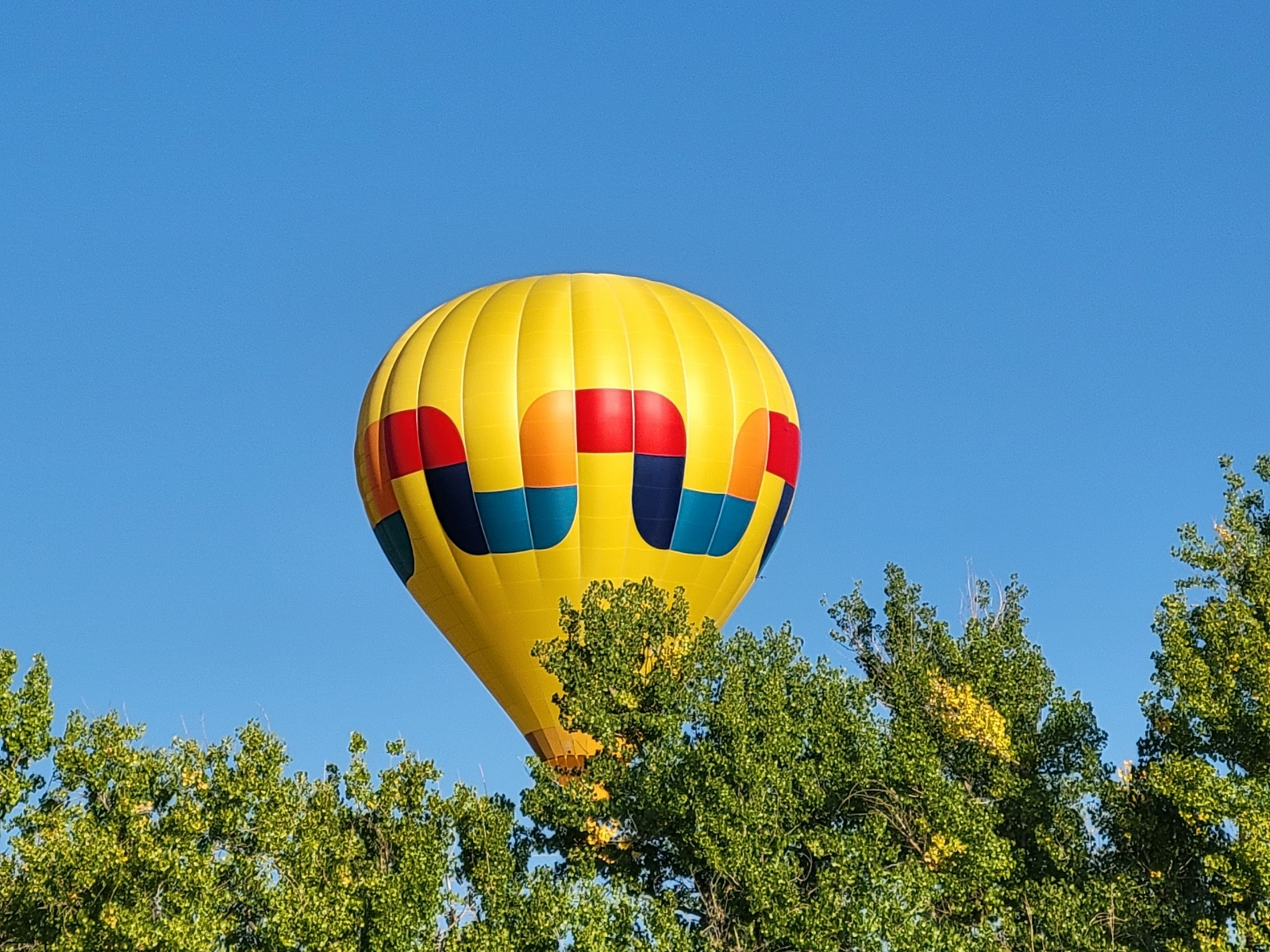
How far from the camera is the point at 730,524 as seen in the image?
3800 centimetres

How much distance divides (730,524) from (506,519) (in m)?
4.95

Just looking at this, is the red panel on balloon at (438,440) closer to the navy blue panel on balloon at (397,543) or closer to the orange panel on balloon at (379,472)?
the orange panel on balloon at (379,472)

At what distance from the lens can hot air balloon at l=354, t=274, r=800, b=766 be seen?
36375mm

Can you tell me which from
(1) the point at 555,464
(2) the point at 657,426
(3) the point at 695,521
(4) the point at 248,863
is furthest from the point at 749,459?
(4) the point at 248,863

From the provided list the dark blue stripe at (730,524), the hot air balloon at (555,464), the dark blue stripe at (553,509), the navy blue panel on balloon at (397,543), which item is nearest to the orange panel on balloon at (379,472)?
the hot air balloon at (555,464)

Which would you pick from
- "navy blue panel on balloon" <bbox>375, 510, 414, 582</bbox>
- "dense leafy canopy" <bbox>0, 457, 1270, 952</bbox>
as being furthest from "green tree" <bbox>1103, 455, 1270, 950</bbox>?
"navy blue panel on balloon" <bbox>375, 510, 414, 582</bbox>

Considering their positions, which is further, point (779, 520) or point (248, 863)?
point (779, 520)

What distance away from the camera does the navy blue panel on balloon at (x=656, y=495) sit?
3650cm

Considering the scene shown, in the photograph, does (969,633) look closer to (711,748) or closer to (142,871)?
(711,748)

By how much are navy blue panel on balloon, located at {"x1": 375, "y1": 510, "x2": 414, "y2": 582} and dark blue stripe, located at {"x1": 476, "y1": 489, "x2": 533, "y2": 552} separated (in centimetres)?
238

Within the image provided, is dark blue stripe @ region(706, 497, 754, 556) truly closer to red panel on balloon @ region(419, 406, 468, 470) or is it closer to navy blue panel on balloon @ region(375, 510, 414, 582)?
red panel on balloon @ region(419, 406, 468, 470)

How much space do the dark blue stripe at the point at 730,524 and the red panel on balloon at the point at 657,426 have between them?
179cm

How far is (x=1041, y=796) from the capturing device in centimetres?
3241

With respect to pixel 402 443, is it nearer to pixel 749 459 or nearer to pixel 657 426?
pixel 657 426
